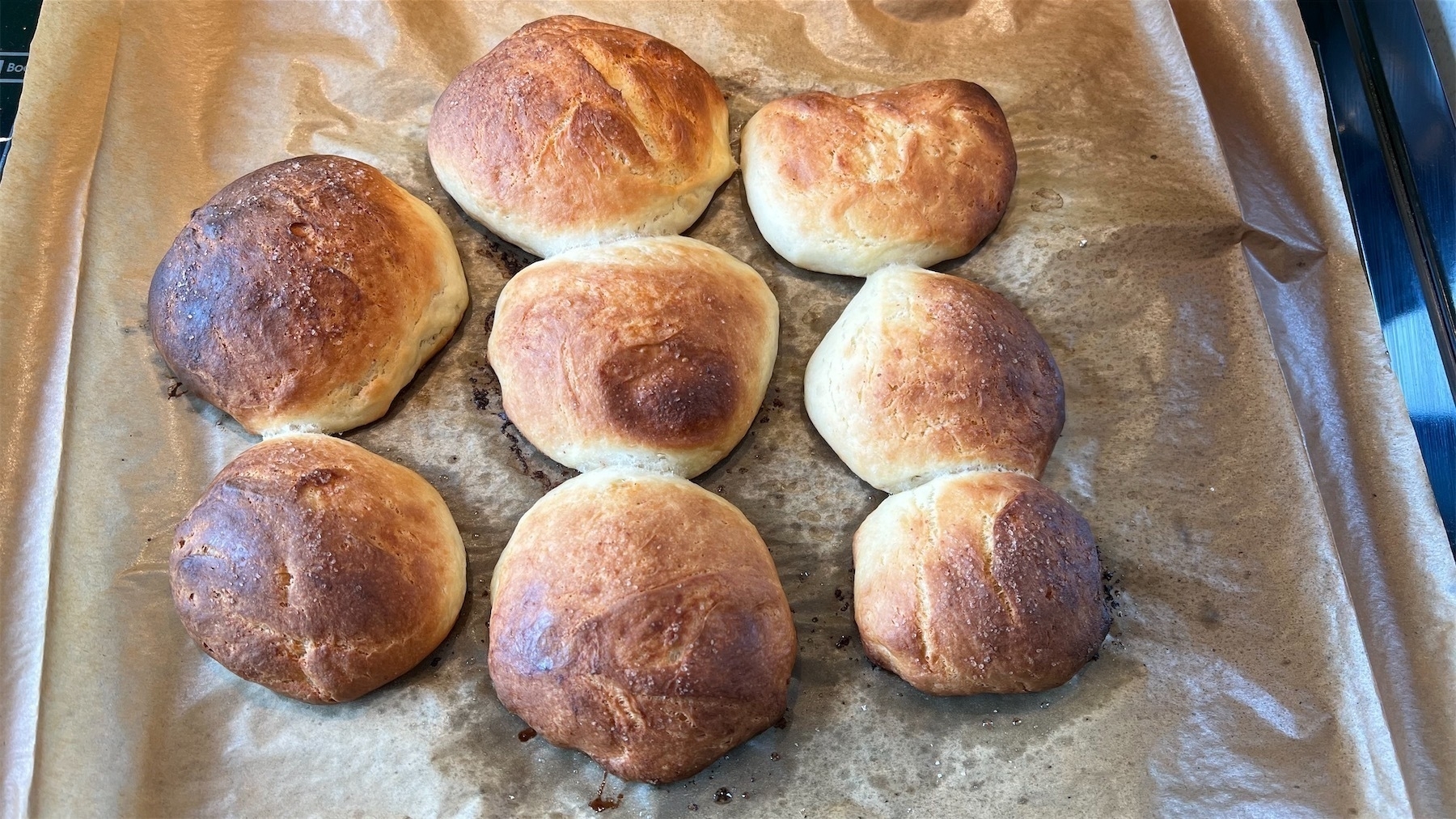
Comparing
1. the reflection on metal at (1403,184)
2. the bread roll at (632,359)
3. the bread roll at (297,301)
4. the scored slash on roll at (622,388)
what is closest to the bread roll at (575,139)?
the scored slash on roll at (622,388)

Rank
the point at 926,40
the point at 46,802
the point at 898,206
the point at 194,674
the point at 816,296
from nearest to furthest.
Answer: the point at 46,802 → the point at 194,674 → the point at 898,206 → the point at 816,296 → the point at 926,40

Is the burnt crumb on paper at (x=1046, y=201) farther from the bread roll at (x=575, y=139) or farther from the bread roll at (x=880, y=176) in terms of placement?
the bread roll at (x=575, y=139)

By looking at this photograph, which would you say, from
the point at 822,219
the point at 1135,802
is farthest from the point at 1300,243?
the point at 1135,802

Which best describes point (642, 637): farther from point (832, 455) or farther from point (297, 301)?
point (297, 301)

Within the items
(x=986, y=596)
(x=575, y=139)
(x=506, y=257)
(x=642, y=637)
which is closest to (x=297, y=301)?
(x=506, y=257)

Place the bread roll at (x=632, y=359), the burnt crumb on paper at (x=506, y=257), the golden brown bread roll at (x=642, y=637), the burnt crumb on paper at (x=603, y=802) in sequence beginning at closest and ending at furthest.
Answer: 1. the golden brown bread roll at (x=642, y=637)
2. the burnt crumb on paper at (x=603, y=802)
3. the bread roll at (x=632, y=359)
4. the burnt crumb on paper at (x=506, y=257)

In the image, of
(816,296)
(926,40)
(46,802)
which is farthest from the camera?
(926,40)

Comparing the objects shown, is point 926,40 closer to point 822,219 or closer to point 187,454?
point 822,219
